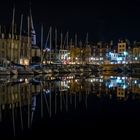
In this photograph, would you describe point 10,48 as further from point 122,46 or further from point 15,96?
point 122,46

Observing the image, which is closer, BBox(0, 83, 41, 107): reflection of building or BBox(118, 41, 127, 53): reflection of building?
BBox(0, 83, 41, 107): reflection of building

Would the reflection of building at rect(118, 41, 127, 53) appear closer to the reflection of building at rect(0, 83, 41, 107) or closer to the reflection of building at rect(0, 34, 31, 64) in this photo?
the reflection of building at rect(0, 34, 31, 64)

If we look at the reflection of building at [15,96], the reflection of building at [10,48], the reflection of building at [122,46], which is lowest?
the reflection of building at [15,96]

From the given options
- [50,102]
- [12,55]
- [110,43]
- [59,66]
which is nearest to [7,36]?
[12,55]

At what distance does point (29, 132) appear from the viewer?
406 inches

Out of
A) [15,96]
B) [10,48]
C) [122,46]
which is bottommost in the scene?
[15,96]

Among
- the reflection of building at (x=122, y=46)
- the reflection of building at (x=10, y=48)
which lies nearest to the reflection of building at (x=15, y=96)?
the reflection of building at (x=10, y=48)

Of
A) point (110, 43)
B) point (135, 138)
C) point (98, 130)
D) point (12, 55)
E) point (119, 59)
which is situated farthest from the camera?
point (110, 43)

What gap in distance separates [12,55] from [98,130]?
63.6m

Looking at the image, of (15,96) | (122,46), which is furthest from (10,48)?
(122,46)

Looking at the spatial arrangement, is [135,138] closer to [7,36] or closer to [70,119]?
[70,119]

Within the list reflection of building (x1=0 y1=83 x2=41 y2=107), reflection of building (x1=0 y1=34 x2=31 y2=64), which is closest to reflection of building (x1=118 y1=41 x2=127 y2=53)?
reflection of building (x1=0 y1=34 x2=31 y2=64)

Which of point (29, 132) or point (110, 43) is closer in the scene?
point (29, 132)

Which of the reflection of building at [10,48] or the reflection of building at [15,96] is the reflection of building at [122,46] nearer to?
the reflection of building at [10,48]
